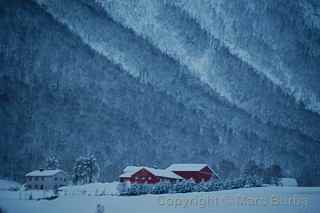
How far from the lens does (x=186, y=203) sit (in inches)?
186

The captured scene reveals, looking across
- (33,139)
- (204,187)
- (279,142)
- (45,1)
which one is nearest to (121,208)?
(204,187)

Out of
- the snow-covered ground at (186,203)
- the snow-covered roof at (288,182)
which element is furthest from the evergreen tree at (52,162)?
the snow-covered roof at (288,182)

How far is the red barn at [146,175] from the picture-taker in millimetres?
4734

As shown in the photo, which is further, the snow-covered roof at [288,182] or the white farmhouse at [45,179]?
the snow-covered roof at [288,182]

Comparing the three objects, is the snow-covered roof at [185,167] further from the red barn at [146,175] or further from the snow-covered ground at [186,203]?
the snow-covered ground at [186,203]

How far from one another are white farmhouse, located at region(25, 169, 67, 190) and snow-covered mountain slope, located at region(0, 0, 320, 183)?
14 centimetres

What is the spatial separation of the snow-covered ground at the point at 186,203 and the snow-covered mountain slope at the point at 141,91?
12.6 inches

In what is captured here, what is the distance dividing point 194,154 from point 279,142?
0.97 metres

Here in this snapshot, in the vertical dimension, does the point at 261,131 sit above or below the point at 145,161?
above

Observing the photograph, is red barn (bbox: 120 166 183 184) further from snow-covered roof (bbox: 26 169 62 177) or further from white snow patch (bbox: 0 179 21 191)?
white snow patch (bbox: 0 179 21 191)

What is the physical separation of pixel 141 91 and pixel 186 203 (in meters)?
1.34

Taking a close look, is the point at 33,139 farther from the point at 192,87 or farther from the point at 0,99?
Answer: the point at 192,87

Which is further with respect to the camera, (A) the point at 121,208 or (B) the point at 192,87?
(B) the point at 192,87

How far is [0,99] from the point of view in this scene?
15.9 ft
